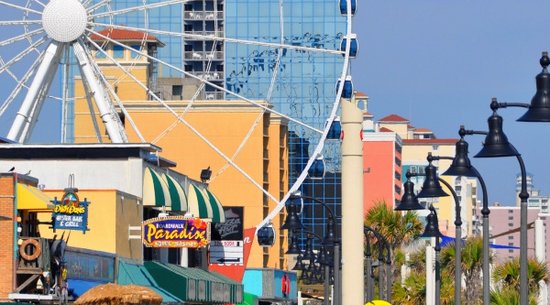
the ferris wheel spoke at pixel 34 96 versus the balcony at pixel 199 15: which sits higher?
the balcony at pixel 199 15

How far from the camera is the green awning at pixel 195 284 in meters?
58.6

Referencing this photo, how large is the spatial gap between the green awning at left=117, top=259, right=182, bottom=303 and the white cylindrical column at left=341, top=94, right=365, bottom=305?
83.7 ft

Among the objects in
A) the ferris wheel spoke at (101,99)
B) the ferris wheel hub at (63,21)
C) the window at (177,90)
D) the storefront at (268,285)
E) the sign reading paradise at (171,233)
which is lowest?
the storefront at (268,285)

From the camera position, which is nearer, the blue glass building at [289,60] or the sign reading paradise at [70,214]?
the sign reading paradise at [70,214]

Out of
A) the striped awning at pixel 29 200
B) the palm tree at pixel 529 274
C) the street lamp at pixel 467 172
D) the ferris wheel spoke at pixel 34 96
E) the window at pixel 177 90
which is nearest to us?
the street lamp at pixel 467 172

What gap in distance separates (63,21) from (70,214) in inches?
633

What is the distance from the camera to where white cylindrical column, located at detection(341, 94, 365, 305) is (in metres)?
29.3

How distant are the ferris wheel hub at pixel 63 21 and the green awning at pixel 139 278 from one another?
9242 mm

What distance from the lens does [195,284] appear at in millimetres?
62219

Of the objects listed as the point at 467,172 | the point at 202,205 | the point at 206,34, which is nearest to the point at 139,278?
the point at 202,205

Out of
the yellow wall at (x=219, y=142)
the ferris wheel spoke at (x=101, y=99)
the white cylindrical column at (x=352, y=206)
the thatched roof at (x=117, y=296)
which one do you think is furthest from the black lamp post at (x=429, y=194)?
the yellow wall at (x=219, y=142)

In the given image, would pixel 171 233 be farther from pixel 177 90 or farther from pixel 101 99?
pixel 177 90

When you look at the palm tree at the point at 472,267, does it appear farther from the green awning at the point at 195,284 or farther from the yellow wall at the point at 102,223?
the yellow wall at the point at 102,223

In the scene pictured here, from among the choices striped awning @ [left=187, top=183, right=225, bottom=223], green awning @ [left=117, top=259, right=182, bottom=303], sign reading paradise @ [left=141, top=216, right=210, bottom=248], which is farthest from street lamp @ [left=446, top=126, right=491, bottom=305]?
striped awning @ [left=187, top=183, right=225, bottom=223]
